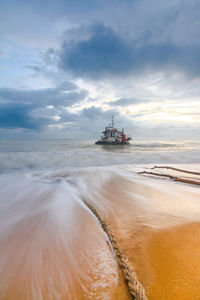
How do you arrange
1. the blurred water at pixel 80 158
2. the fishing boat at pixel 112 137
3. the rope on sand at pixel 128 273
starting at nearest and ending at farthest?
the rope on sand at pixel 128 273 < the blurred water at pixel 80 158 < the fishing boat at pixel 112 137

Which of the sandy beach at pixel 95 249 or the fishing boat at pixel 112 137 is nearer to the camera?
the sandy beach at pixel 95 249

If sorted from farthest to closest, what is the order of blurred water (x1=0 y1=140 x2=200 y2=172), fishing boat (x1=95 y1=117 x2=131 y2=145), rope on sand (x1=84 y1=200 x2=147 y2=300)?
fishing boat (x1=95 y1=117 x2=131 y2=145) < blurred water (x1=0 y1=140 x2=200 y2=172) < rope on sand (x1=84 y1=200 x2=147 y2=300)

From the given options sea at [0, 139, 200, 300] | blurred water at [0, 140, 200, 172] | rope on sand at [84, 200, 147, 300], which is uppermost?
rope on sand at [84, 200, 147, 300]

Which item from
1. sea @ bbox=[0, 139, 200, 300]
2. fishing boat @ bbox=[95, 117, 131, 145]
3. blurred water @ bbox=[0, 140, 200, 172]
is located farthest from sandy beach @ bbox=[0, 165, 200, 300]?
fishing boat @ bbox=[95, 117, 131, 145]

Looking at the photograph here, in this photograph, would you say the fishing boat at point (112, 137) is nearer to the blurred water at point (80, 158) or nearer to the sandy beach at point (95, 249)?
the blurred water at point (80, 158)

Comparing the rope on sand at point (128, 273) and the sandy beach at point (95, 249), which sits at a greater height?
the rope on sand at point (128, 273)

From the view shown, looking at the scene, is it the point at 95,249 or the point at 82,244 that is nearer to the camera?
the point at 95,249

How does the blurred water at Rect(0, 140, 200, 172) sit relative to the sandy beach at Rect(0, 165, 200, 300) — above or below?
below

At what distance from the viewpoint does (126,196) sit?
11.8 ft

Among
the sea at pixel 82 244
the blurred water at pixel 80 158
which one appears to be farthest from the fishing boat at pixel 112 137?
the sea at pixel 82 244

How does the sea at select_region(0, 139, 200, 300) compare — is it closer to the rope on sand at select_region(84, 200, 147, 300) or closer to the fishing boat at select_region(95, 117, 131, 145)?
the rope on sand at select_region(84, 200, 147, 300)

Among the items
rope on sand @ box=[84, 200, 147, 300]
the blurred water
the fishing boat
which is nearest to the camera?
rope on sand @ box=[84, 200, 147, 300]

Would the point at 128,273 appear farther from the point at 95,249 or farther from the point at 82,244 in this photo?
the point at 82,244

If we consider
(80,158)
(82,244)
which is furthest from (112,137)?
(82,244)
